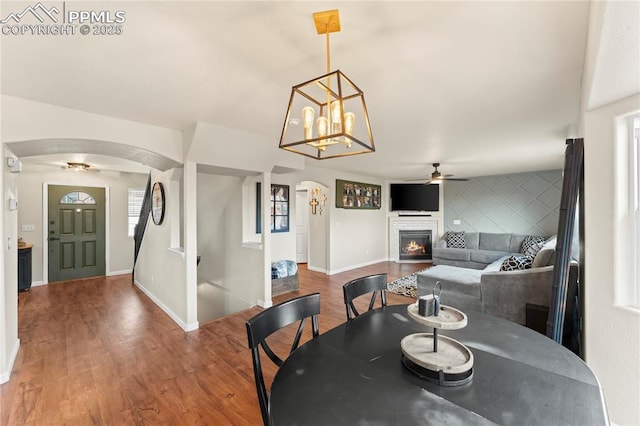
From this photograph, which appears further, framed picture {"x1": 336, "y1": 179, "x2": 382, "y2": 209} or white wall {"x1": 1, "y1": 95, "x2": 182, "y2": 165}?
framed picture {"x1": 336, "y1": 179, "x2": 382, "y2": 209}

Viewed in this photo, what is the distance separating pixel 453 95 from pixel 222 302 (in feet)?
15.5

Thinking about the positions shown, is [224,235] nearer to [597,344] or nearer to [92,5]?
[92,5]

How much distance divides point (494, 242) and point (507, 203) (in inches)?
40.8

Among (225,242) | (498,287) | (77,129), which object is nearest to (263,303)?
(225,242)

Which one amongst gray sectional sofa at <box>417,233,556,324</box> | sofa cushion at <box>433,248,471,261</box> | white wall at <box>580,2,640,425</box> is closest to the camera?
white wall at <box>580,2,640,425</box>

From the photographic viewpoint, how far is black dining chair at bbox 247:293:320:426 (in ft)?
3.84

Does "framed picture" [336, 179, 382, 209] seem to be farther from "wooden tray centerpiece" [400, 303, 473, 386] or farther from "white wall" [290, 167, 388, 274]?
"wooden tray centerpiece" [400, 303, 473, 386]

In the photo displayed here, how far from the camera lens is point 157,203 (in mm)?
4254

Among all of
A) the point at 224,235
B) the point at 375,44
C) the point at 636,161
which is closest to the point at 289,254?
the point at 224,235

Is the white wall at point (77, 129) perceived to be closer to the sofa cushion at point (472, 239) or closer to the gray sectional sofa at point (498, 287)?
the gray sectional sofa at point (498, 287)

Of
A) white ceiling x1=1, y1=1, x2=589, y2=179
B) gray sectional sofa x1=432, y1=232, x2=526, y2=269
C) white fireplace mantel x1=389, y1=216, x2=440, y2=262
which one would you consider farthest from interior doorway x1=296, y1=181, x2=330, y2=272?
white ceiling x1=1, y1=1, x2=589, y2=179

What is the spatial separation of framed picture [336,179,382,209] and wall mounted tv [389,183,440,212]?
2.22 ft

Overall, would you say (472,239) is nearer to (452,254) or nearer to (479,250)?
(479,250)

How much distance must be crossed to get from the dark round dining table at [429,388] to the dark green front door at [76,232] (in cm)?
667
